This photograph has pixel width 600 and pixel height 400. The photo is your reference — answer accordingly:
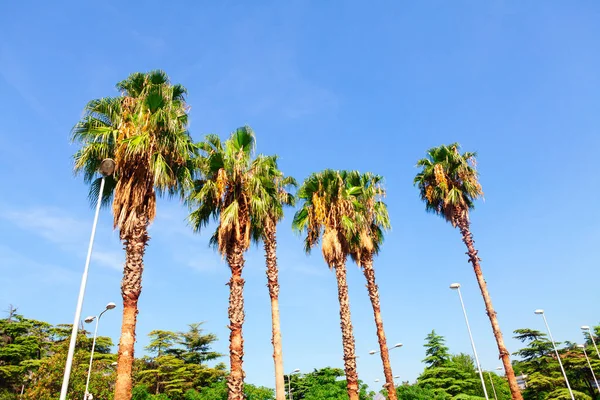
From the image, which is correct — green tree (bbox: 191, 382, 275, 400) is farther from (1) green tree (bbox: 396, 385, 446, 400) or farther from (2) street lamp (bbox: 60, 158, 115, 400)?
(2) street lamp (bbox: 60, 158, 115, 400)

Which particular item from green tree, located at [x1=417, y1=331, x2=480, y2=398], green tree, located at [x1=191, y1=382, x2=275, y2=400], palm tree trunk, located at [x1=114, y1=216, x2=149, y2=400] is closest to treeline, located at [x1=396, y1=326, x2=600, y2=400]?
green tree, located at [x1=417, y1=331, x2=480, y2=398]

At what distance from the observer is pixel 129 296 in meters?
11.6

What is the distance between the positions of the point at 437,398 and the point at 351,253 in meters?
22.3

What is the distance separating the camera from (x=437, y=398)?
3625 centimetres

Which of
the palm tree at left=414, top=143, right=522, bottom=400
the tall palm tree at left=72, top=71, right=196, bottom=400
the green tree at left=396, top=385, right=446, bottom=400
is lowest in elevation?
the green tree at left=396, top=385, right=446, bottom=400

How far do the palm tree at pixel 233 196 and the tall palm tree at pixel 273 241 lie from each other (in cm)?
58

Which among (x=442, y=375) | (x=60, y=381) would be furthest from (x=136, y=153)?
(x=442, y=375)

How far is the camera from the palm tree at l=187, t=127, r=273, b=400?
1535 centimetres

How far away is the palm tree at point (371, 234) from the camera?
70.4 feet

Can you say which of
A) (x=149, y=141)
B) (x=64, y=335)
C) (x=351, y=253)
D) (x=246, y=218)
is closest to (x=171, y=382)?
(x=64, y=335)

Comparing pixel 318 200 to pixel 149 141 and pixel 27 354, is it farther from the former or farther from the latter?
pixel 27 354

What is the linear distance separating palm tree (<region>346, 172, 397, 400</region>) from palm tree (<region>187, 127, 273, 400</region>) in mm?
7163

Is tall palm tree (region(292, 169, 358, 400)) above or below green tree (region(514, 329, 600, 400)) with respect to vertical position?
above

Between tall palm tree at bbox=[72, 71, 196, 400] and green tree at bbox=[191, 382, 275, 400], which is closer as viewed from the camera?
tall palm tree at bbox=[72, 71, 196, 400]
